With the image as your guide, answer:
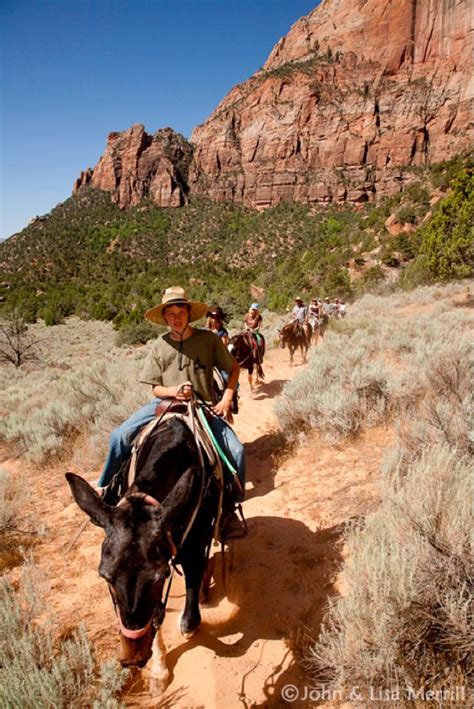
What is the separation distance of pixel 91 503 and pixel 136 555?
37 centimetres

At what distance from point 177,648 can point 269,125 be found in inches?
4703

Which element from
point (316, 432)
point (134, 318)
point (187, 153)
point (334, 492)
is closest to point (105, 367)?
point (316, 432)

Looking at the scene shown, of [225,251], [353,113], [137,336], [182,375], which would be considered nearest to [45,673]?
[182,375]

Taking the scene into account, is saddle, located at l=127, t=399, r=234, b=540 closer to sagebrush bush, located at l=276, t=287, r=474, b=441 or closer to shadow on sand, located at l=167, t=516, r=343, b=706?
shadow on sand, located at l=167, t=516, r=343, b=706

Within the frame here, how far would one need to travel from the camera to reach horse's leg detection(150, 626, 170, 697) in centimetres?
254

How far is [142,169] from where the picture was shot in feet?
357

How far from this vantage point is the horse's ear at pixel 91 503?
197 centimetres

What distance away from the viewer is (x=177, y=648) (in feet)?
9.43

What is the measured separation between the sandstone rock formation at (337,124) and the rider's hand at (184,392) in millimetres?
86739

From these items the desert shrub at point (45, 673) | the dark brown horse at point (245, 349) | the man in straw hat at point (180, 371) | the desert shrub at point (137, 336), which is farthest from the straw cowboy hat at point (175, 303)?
the desert shrub at point (137, 336)

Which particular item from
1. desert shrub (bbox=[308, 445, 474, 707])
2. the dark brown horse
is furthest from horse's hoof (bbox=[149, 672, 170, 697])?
the dark brown horse

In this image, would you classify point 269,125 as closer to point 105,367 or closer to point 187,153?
point 187,153

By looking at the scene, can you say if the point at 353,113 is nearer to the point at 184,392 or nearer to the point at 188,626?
the point at 184,392

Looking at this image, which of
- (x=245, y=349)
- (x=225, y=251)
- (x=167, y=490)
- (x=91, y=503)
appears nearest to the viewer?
(x=91, y=503)
